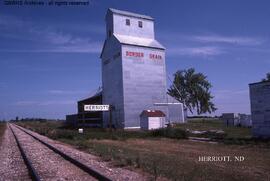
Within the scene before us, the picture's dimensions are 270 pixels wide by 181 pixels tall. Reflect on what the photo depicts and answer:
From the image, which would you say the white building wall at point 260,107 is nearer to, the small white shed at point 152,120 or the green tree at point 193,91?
the small white shed at point 152,120

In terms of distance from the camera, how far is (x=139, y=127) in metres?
46.2

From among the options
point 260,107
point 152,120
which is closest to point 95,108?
Answer: point 152,120

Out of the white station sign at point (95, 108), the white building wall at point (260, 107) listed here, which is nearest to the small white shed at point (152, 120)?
the white station sign at point (95, 108)

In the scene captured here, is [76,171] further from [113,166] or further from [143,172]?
[143,172]

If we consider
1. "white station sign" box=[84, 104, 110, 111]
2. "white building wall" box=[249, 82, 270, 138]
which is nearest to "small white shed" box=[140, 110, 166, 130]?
"white station sign" box=[84, 104, 110, 111]

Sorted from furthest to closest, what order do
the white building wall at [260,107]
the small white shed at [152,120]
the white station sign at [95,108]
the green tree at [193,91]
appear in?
the green tree at [193,91] < the small white shed at [152,120] < the white station sign at [95,108] < the white building wall at [260,107]

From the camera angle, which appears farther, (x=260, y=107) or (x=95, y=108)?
(x=95, y=108)

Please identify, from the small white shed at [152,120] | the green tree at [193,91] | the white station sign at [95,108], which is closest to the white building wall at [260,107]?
the small white shed at [152,120]

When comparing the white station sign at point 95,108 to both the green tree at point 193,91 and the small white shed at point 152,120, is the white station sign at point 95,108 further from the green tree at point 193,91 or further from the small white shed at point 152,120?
the green tree at point 193,91

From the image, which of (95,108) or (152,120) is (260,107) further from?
(95,108)

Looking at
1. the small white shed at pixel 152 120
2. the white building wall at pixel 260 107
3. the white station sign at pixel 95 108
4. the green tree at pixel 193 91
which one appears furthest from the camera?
the green tree at pixel 193 91

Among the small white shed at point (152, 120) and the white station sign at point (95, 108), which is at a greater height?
the white station sign at point (95, 108)

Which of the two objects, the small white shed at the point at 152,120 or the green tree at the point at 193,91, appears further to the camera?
the green tree at the point at 193,91

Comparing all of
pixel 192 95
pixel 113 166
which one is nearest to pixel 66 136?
pixel 113 166
